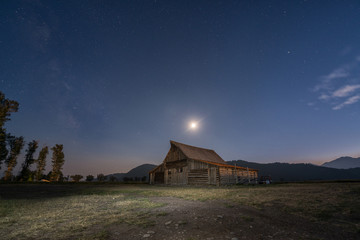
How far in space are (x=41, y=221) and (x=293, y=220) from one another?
8369 millimetres

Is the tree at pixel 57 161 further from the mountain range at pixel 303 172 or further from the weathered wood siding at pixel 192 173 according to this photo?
the mountain range at pixel 303 172

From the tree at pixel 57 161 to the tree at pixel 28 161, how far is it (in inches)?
183

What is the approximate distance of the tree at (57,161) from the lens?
47.1 m

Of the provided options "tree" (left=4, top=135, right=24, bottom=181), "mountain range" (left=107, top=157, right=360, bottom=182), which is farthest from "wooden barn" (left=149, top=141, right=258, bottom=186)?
"mountain range" (left=107, top=157, right=360, bottom=182)

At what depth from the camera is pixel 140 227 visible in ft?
14.7

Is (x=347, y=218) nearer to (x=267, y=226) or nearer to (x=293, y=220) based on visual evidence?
(x=293, y=220)

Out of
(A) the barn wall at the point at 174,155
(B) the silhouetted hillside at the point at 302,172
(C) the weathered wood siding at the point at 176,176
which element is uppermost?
(A) the barn wall at the point at 174,155

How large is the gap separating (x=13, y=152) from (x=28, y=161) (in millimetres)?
4318

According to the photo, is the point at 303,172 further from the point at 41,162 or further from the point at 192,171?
the point at 41,162

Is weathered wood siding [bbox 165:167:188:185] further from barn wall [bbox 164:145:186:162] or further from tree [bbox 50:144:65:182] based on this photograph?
tree [bbox 50:144:65:182]

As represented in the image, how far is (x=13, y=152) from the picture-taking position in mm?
42656

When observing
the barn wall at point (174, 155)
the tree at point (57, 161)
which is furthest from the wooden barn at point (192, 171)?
the tree at point (57, 161)

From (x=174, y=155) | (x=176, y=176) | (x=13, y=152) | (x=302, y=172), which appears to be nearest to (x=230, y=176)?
(x=176, y=176)

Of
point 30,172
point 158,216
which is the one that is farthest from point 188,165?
point 30,172
